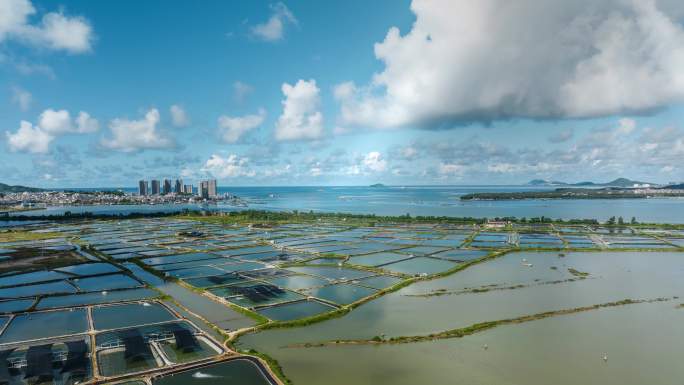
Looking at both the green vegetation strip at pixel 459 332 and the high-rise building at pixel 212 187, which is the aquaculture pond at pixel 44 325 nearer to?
the green vegetation strip at pixel 459 332

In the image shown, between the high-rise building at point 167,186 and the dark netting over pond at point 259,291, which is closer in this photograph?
the dark netting over pond at point 259,291

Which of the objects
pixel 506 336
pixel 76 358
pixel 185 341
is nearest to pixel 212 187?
pixel 185 341

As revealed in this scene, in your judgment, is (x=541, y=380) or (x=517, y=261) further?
(x=517, y=261)

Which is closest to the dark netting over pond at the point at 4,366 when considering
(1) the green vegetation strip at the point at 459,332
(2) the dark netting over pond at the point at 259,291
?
(1) the green vegetation strip at the point at 459,332

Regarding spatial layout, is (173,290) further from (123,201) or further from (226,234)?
(123,201)

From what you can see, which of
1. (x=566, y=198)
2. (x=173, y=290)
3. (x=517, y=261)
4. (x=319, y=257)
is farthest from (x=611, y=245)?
(x=566, y=198)

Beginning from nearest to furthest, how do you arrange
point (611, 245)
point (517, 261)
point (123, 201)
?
point (517, 261), point (611, 245), point (123, 201)

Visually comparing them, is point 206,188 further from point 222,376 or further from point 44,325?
point 222,376

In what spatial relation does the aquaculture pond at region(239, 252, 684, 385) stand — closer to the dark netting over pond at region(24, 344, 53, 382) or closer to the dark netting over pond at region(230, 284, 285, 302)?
the dark netting over pond at region(230, 284, 285, 302)
